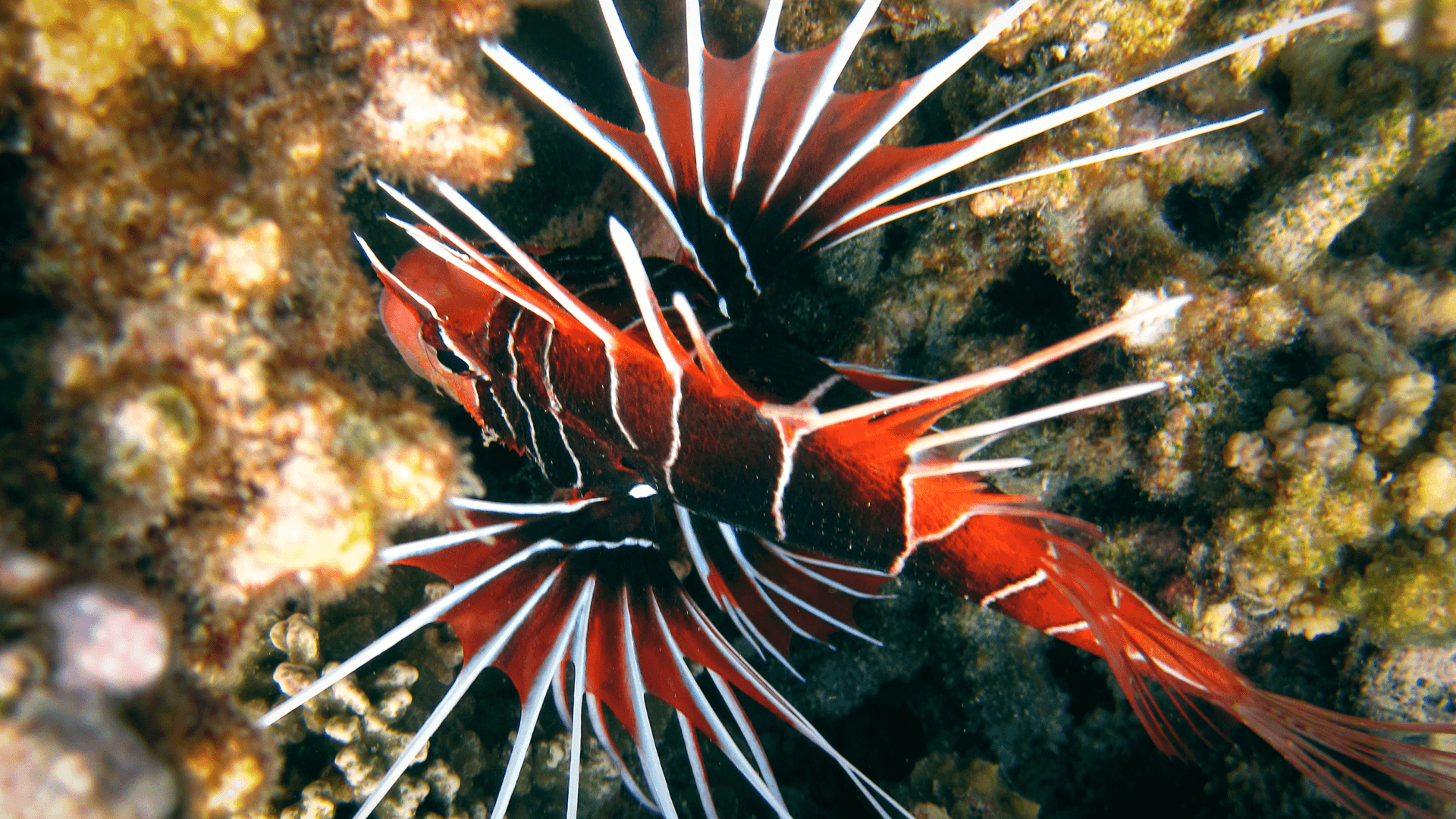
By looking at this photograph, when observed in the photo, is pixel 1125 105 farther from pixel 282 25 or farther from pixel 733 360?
pixel 282 25

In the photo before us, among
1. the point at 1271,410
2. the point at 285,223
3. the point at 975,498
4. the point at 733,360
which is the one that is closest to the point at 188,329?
the point at 285,223

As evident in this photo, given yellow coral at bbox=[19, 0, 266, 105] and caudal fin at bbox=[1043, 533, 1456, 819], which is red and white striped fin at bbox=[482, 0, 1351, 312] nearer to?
yellow coral at bbox=[19, 0, 266, 105]

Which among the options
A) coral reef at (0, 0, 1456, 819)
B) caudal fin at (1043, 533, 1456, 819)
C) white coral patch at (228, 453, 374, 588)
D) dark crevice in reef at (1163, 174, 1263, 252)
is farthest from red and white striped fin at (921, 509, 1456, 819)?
white coral patch at (228, 453, 374, 588)

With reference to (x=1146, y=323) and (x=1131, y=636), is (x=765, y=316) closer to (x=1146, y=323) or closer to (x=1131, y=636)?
(x=1146, y=323)

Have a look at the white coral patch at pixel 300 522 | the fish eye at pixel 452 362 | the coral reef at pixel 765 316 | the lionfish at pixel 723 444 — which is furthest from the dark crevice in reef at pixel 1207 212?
the white coral patch at pixel 300 522

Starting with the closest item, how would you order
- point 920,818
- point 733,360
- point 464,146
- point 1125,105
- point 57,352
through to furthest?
point 57,352 < point 464,146 < point 733,360 < point 1125,105 < point 920,818

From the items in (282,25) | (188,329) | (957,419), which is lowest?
(188,329)

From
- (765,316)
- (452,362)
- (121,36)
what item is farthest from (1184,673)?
(121,36)

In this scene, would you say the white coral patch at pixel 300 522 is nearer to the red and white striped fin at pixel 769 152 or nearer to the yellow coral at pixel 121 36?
the yellow coral at pixel 121 36
